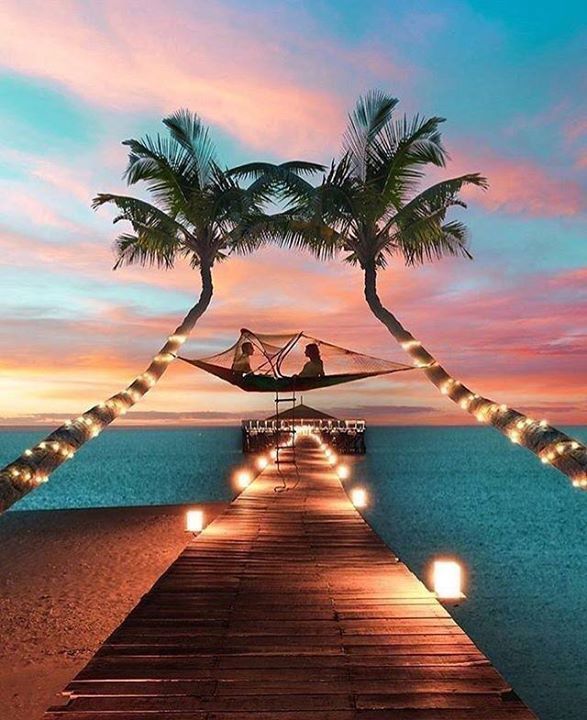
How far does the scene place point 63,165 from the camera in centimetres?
1423

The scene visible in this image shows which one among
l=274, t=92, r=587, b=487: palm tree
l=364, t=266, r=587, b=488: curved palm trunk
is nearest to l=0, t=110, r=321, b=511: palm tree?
l=274, t=92, r=587, b=487: palm tree

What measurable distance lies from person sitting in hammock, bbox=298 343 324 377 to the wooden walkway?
12.8 feet

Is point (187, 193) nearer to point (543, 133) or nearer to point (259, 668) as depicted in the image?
point (543, 133)

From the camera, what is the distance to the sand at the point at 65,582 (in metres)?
7.92

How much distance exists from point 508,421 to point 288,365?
16.6 ft

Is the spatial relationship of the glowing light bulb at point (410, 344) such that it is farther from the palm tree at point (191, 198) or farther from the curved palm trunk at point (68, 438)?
the curved palm trunk at point (68, 438)

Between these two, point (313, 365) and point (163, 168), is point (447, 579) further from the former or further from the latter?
point (163, 168)

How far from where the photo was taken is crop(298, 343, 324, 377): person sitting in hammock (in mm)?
10203

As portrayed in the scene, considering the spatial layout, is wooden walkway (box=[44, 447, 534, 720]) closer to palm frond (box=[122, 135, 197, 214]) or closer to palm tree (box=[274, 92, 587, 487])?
palm tree (box=[274, 92, 587, 487])

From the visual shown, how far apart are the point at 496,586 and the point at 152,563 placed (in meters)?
9.92

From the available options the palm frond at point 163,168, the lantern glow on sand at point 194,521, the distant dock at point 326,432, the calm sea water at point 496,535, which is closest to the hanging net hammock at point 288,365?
the lantern glow on sand at point 194,521

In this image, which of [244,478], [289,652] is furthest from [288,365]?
[289,652]

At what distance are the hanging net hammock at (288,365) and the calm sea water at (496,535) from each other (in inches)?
235

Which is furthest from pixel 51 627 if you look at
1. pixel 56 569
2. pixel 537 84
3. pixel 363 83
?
pixel 537 84
